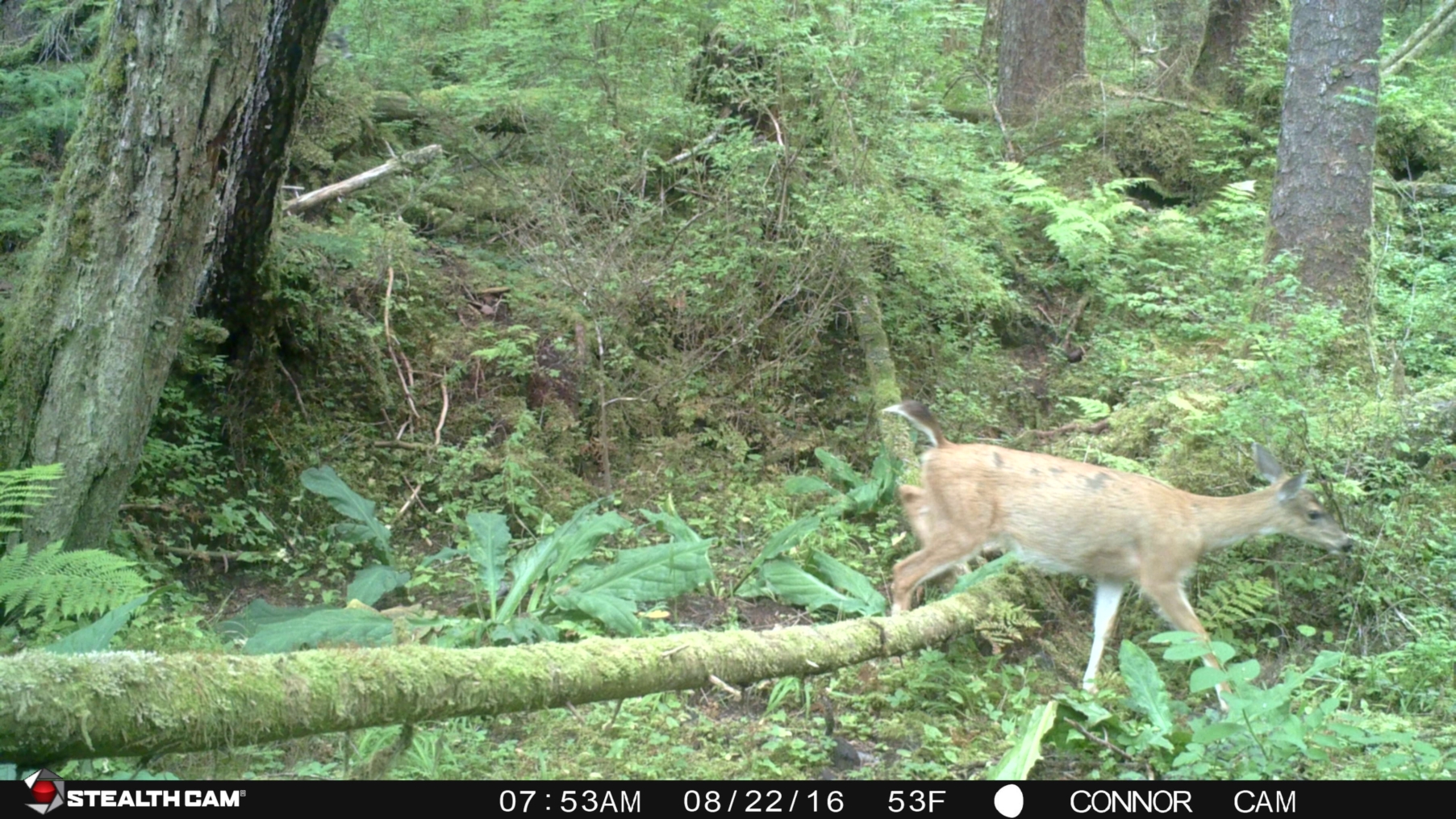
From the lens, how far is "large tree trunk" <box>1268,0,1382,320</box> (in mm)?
8945

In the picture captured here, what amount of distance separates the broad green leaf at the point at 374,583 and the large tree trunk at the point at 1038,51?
9.53 m

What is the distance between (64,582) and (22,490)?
1.80ft

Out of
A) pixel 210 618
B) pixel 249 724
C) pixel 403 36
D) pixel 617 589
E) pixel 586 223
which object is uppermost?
pixel 403 36

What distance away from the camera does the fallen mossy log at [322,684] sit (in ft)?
11.3

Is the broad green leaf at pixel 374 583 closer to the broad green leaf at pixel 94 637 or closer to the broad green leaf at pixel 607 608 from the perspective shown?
the broad green leaf at pixel 607 608

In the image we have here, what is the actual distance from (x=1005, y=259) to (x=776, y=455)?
11.1ft

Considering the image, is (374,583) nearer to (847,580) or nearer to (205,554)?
(205,554)

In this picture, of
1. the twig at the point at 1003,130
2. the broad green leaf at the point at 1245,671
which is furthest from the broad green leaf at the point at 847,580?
the twig at the point at 1003,130

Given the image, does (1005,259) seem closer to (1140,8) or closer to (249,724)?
(249,724)

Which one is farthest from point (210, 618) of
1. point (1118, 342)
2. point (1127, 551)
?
point (1118, 342)

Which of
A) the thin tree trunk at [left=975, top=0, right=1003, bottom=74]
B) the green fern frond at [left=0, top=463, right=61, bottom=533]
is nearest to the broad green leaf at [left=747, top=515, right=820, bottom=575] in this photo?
the green fern frond at [left=0, top=463, right=61, bottom=533]

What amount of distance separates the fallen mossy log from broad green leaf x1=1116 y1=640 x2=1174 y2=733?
1303mm

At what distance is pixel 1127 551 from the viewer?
6211 mm
